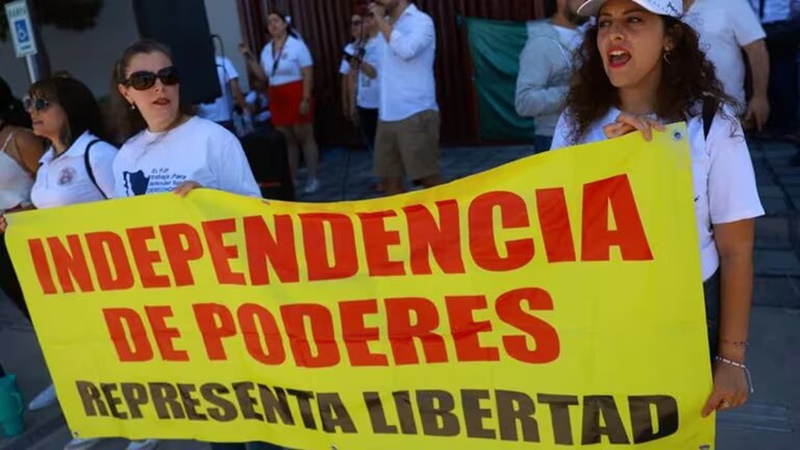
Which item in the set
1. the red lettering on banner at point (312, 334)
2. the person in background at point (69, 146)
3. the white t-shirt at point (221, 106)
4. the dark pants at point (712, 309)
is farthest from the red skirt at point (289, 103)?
the dark pants at point (712, 309)

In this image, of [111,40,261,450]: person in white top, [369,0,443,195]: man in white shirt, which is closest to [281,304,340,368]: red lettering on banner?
[111,40,261,450]: person in white top

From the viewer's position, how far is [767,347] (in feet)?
12.3

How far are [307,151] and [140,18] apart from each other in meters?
2.79

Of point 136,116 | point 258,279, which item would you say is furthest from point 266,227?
point 136,116

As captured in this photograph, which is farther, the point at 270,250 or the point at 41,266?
the point at 41,266

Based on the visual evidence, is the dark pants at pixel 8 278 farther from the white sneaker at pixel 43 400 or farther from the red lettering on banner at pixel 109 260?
the red lettering on banner at pixel 109 260

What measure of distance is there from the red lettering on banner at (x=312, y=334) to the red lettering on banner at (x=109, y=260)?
25.7 inches

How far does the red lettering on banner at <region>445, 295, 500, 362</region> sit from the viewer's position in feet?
7.42

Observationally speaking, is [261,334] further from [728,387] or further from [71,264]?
[728,387]

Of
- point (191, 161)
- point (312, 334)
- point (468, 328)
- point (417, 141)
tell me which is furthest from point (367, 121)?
point (468, 328)

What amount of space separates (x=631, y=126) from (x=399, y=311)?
35.7 inches

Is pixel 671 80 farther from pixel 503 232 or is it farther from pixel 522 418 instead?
pixel 522 418

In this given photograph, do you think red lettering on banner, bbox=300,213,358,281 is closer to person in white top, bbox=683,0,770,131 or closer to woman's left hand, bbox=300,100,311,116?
person in white top, bbox=683,0,770,131

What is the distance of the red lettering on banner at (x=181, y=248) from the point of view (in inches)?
104
